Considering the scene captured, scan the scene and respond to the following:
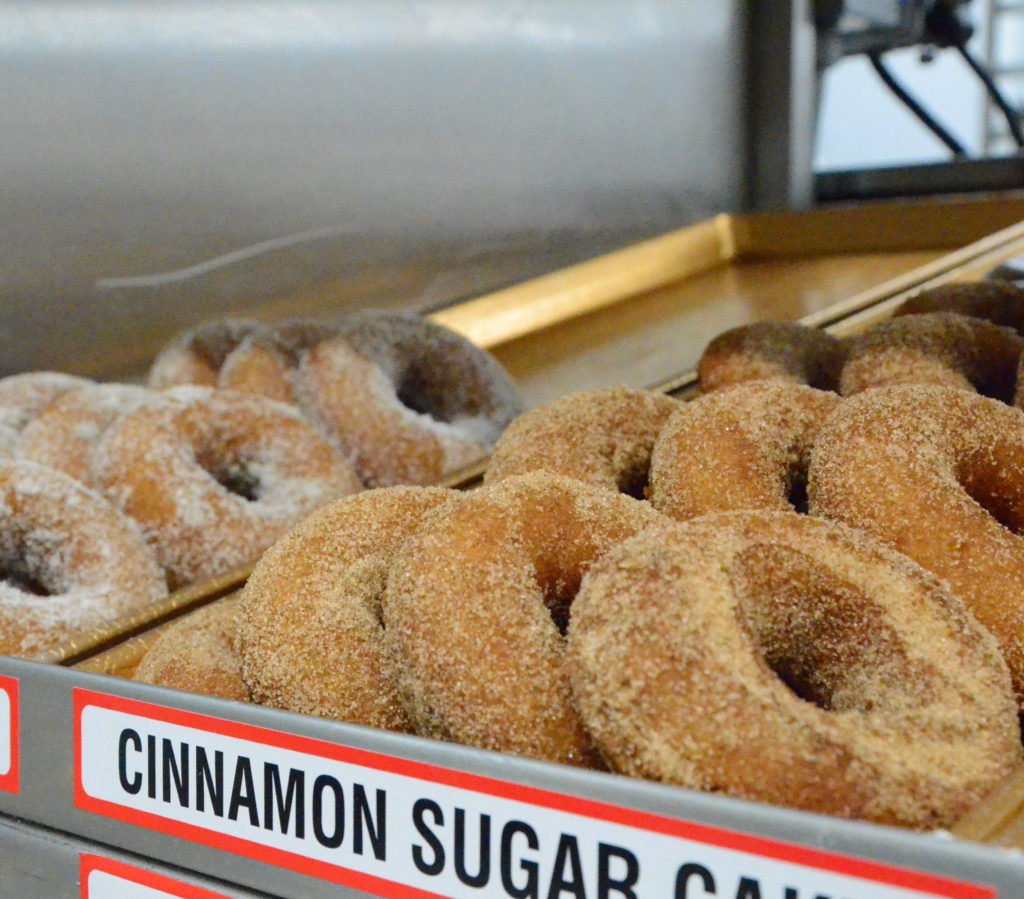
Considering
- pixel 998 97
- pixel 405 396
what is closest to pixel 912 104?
pixel 998 97

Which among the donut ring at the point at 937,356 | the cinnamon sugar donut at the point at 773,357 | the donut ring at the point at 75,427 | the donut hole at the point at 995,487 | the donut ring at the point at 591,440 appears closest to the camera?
the donut hole at the point at 995,487

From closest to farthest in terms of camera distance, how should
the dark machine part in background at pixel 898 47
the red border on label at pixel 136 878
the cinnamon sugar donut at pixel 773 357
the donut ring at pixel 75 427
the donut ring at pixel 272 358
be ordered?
1. the red border on label at pixel 136 878
2. the cinnamon sugar donut at pixel 773 357
3. the donut ring at pixel 75 427
4. the donut ring at pixel 272 358
5. the dark machine part in background at pixel 898 47

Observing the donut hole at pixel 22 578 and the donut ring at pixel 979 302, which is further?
the donut ring at pixel 979 302

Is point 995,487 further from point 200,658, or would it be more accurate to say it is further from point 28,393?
point 28,393

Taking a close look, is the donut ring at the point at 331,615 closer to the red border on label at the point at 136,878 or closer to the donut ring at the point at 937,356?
the red border on label at the point at 136,878

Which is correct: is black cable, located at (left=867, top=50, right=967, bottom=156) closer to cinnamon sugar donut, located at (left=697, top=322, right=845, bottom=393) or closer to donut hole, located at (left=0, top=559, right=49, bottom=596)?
cinnamon sugar donut, located at (left=697, top=322, right=845, bottom=393)

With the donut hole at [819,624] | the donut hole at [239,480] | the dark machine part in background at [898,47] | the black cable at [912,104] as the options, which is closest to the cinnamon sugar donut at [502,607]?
the donut hole at [819,624]

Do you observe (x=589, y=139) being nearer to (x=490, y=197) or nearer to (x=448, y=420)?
(x=490, y=197)
